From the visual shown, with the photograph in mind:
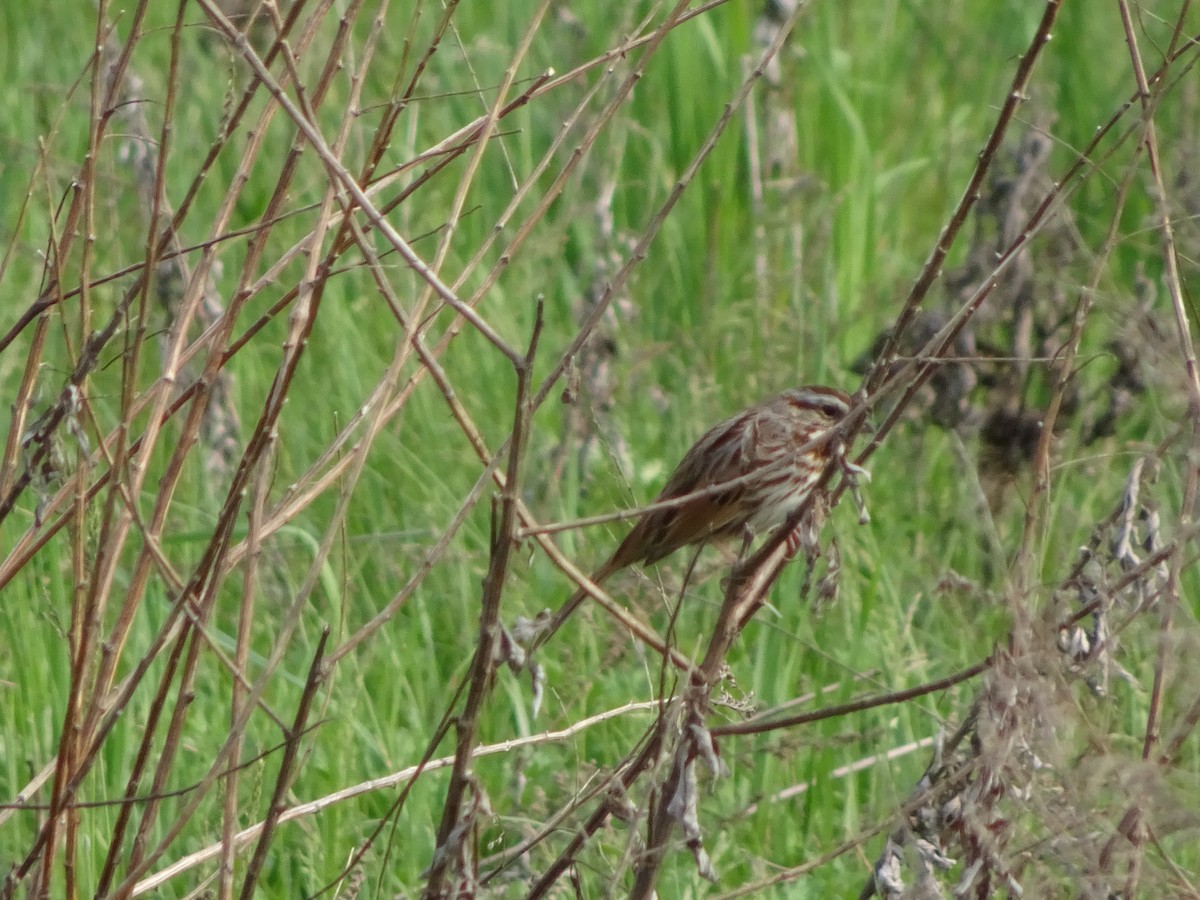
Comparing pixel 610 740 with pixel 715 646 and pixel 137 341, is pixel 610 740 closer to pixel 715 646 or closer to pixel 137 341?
pixel 715 646

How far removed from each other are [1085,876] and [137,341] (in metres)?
1.29

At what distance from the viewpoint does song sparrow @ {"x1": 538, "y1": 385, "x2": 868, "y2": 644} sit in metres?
3.55

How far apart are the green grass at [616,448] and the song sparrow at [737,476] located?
167 mm

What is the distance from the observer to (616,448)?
14.7ft

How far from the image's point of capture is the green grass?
2.66 m

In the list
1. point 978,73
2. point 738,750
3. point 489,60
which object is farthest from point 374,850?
point 978,73

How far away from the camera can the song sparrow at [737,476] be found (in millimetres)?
3549

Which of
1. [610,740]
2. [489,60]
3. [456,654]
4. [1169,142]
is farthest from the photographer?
[489,60]

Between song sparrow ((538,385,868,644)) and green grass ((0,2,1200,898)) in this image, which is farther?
song sparrow ((538,385,868,644))

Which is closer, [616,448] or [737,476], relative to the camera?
[737,476]

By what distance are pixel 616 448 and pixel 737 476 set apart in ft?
3.13

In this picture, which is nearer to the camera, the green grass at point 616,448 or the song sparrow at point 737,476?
the green grass at point 616,448

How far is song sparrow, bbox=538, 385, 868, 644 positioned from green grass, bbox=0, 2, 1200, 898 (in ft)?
0.55

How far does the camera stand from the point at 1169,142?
5.58m
